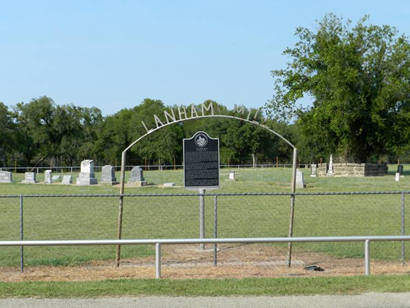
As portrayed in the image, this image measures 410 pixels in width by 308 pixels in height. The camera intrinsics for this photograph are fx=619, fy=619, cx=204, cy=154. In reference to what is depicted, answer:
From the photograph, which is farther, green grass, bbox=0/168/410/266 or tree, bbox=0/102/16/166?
tree, bbox=0/102/16/166

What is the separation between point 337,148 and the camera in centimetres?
5541

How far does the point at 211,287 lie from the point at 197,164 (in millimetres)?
4278

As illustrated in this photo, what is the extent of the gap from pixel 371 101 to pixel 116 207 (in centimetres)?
3540

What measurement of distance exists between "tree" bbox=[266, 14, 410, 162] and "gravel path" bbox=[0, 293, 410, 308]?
45.0 meters

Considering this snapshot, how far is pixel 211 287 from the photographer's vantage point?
7.74 meters

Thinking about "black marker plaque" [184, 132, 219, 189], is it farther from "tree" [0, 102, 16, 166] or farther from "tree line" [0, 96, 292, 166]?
"tree" [0, 102, 16, 166]

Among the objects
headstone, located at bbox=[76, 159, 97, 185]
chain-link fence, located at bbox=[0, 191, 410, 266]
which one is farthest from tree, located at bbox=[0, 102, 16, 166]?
chain-link fence, located at bbox=[0, 191, 410, 266]

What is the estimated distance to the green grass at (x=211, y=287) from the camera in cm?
746

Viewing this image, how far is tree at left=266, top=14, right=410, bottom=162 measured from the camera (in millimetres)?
51812

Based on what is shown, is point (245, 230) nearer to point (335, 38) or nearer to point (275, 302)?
point (275, 302)

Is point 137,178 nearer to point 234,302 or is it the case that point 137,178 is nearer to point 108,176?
point 108,176

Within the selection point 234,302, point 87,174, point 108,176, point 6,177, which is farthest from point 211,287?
point 6,177

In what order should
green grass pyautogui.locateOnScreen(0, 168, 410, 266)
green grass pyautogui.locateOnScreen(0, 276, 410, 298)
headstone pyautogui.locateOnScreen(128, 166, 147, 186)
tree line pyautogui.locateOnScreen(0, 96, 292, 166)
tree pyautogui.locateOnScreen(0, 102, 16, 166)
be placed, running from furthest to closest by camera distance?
tree line pyautogui.locateOnScreen(0, 96, 292, 166) < tree pyautogui.locateOnScreen(0, 102, 16, 166) < headstone pyautogui.locateOnScreen(128, 166, 147, 186) < green grass pyautogui.locateOnScreen(0, 168, 410, 266) < green grass pyautogui.locateOnScreen(0, 276, 410, 298)

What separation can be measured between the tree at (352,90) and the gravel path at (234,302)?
148ft
